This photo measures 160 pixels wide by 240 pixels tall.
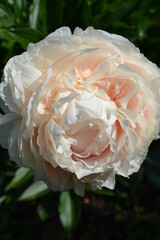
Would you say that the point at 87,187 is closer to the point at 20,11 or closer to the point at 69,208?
the point at 69,208

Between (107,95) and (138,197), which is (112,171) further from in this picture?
(138,197)

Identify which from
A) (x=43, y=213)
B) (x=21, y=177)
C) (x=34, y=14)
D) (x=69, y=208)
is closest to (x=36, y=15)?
(x=34, y=14)

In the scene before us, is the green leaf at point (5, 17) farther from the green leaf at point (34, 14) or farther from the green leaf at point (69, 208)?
the green leaf at point (69, 208)

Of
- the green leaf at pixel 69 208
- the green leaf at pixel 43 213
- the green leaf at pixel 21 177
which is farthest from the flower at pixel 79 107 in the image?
the green leaf at pixel 43 213

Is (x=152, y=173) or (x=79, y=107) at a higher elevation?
(x=79, y=107)

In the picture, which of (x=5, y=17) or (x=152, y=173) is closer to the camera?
(x=5, y=17)

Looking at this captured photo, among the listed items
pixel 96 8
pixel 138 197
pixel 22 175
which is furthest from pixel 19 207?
pixel 96 8
